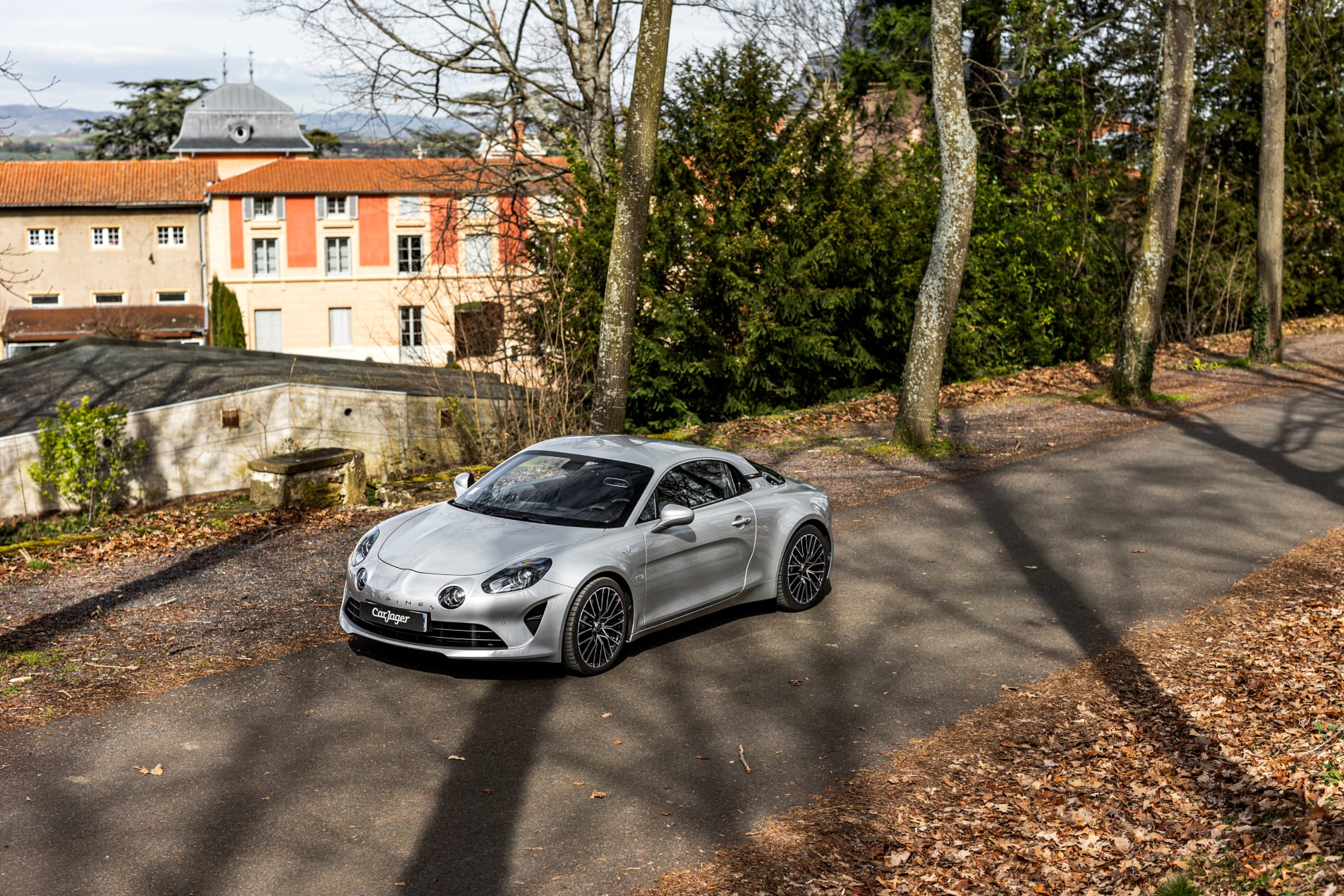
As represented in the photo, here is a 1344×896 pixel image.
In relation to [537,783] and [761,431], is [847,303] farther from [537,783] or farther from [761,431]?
[537,783]

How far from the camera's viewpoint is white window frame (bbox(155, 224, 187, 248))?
2480 inches

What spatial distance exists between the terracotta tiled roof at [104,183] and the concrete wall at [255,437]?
45.9m

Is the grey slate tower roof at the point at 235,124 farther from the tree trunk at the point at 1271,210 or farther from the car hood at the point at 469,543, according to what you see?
the car hood at the point at 469,543

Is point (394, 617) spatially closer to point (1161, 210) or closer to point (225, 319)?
point (1161, 210)

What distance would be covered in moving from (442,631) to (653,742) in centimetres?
160

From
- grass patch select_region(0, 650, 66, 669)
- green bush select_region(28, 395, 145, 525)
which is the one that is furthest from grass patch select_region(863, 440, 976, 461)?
grass patch select_region(0, 650, 66, 669)

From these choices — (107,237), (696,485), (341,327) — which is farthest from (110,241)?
(696,485)

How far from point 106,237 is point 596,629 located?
208 feet

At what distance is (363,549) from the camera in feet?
28.0

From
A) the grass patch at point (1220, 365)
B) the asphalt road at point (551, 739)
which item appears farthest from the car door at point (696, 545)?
the grass patch at point (1220, 365)

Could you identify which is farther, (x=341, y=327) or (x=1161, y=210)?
(x=341, y=327)

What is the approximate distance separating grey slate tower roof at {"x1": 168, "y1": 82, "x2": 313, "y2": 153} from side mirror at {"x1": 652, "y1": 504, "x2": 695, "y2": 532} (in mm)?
75920

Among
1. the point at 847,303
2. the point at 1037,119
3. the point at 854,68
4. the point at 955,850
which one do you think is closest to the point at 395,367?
the point at 847,303

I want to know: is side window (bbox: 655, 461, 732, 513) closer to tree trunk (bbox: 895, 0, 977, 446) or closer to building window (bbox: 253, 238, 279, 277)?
tree trunk (bbox: 895, 0, 977, 446)
